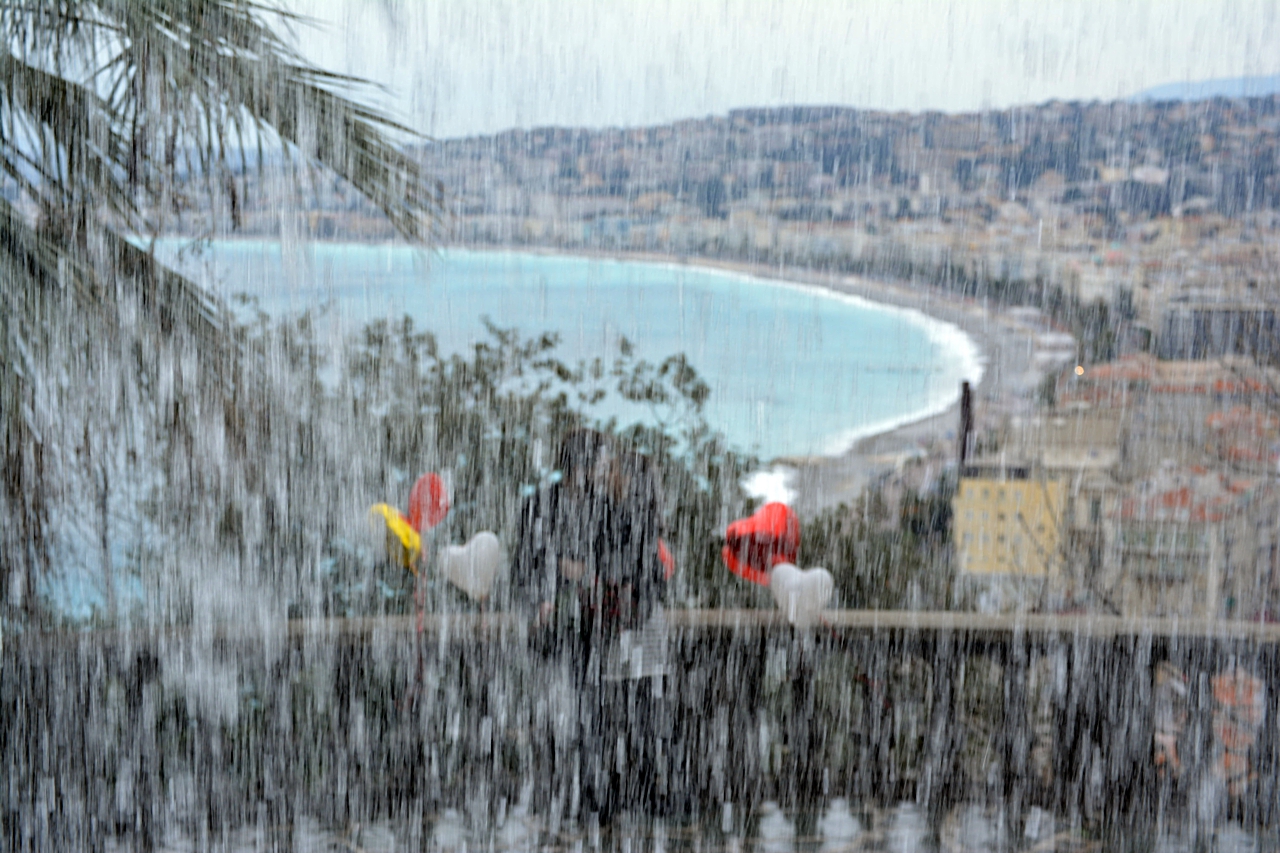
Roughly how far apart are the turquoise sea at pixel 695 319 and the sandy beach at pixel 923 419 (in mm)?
54

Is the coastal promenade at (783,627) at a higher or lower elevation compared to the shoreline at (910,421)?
lower

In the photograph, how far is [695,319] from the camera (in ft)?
15.7

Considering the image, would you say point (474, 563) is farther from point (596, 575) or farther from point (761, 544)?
point (761, 544)

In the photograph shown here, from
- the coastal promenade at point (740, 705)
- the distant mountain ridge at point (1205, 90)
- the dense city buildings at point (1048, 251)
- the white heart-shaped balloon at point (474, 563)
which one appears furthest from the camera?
the distant mountain ridge at point (1205, 90)

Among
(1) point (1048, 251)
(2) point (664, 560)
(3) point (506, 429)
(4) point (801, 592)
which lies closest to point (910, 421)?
(1) point (1048, 251)

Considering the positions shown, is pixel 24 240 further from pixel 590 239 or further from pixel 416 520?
pixel 590 239

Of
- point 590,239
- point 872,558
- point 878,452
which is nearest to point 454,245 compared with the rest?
point 590,239

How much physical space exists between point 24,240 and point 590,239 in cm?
379

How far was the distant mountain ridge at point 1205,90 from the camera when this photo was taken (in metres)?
5.35

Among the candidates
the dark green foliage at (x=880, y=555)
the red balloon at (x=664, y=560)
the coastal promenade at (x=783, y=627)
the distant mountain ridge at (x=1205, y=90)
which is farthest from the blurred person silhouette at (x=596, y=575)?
the distant mountain ridge at (x=1205, y=90)

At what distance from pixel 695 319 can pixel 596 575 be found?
264 cm

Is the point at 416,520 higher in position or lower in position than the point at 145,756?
higher

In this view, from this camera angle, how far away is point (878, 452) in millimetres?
4285

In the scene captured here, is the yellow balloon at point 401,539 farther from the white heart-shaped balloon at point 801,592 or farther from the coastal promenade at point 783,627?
the white heart-shaped balloon at point 801,592
